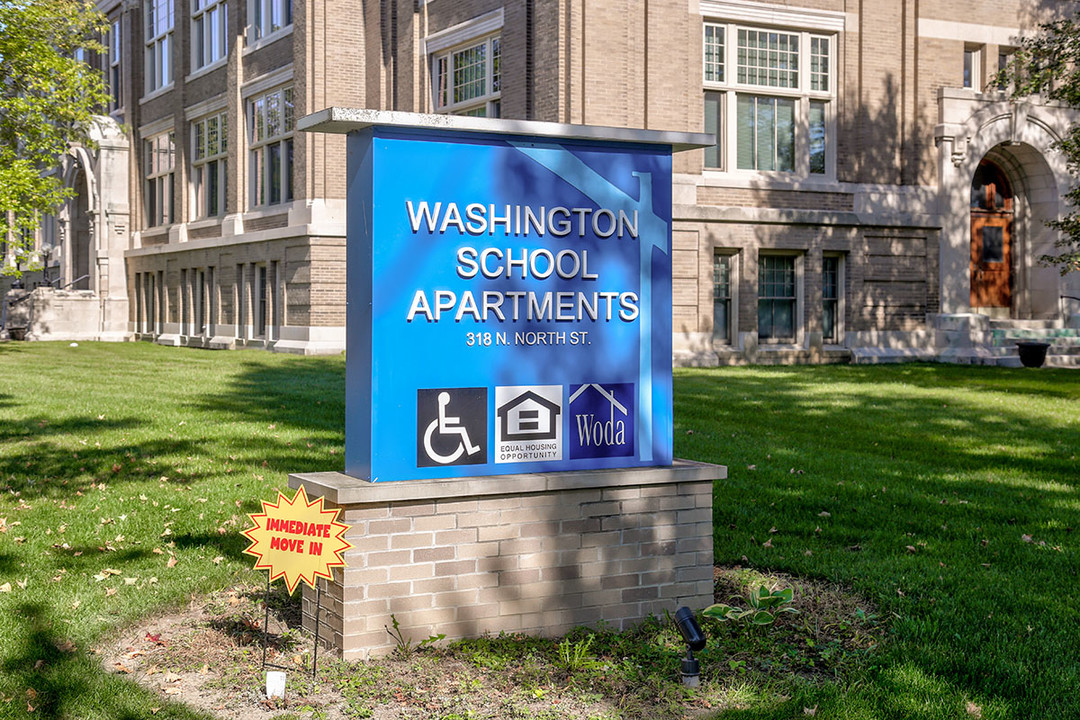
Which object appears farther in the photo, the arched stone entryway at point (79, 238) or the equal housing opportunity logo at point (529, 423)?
the arched stone entryway at point (79, 238)

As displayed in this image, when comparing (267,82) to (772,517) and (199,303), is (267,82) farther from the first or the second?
(772,517)

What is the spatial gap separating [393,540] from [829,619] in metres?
2.31

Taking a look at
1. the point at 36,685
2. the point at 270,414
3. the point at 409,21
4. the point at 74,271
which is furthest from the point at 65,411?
the point at 74,271

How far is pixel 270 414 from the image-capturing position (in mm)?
13656

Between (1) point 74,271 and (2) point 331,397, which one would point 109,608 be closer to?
(2) point 331,397

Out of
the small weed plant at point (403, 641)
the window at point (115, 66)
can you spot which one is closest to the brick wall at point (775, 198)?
the small weed plant at point (403, 641)

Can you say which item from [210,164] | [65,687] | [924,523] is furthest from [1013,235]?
[65,687]

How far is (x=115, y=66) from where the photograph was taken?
141ft

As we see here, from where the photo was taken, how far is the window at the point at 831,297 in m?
A: 25.5

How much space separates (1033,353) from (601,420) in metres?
20.9

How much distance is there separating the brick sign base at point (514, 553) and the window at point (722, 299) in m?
19.0

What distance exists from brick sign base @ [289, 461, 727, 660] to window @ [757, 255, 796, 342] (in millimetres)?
19765

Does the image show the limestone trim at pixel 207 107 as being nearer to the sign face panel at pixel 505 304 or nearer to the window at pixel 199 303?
the window at pixel 199 303

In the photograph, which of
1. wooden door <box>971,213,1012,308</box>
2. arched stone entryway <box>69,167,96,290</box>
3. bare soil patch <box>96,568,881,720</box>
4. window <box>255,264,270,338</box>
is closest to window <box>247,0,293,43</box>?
window <box>255,264,270,338</box>
